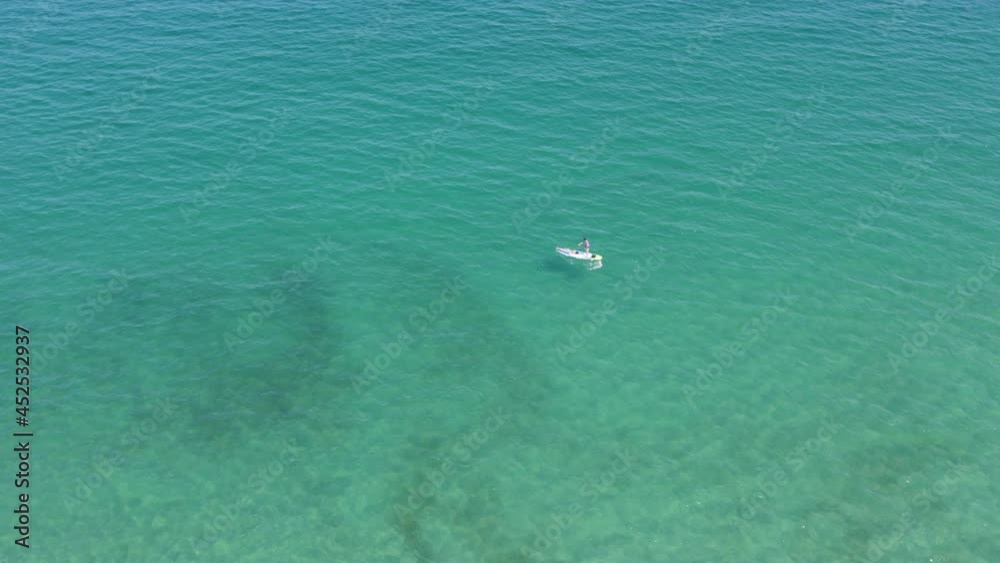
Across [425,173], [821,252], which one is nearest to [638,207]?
[821,252]

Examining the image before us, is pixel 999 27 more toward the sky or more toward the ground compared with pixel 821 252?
more toward the sky

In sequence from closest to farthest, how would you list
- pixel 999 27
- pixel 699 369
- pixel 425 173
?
1. pixel 699 369
2. pixel 425 173
3. pixel 999 27

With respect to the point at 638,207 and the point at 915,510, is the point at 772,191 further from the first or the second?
the point at 915,510

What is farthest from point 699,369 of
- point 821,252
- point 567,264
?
point 821,252

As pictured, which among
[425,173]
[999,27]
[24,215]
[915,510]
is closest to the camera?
[915,510]

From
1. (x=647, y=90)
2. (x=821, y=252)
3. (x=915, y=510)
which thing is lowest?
(x=915, y=510)

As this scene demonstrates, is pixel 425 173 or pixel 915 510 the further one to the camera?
pixel 425 173
